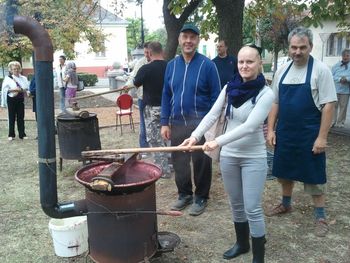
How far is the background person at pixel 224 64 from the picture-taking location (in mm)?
6495

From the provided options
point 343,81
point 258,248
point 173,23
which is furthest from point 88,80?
point 258,248

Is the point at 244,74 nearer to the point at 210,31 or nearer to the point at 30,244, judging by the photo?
the point at 30,244

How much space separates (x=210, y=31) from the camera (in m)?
9.83

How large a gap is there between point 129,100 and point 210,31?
2.87 meters

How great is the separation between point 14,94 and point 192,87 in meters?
5.47

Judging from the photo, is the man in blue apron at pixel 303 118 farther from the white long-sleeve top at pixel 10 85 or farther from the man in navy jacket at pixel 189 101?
the white long-sleeve top at pixel 10 85

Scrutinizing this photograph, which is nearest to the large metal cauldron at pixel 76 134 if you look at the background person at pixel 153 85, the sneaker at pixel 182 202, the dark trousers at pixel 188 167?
the background person at pixel 153 85

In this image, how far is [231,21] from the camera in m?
7.11

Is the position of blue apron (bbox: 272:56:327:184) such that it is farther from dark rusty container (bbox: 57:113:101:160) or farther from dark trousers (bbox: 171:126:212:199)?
dark rusty container (bbox: 57:113:101:160)

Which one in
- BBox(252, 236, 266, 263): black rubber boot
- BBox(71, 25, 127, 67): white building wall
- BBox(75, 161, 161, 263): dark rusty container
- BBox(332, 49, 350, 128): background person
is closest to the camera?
BBox(75, 161, 161, 263): dark rusty container

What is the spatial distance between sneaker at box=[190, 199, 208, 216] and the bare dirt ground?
0.06 m

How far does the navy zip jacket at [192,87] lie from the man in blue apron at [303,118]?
0.66m

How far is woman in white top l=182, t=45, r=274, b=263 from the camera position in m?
2.80

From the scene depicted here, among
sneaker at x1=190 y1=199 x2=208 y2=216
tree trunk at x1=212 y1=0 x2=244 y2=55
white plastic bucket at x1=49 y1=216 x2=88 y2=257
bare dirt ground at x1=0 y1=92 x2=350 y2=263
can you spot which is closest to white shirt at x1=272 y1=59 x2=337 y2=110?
bare dirt ground at x1=0 y1=92 x2=350 y2=263
